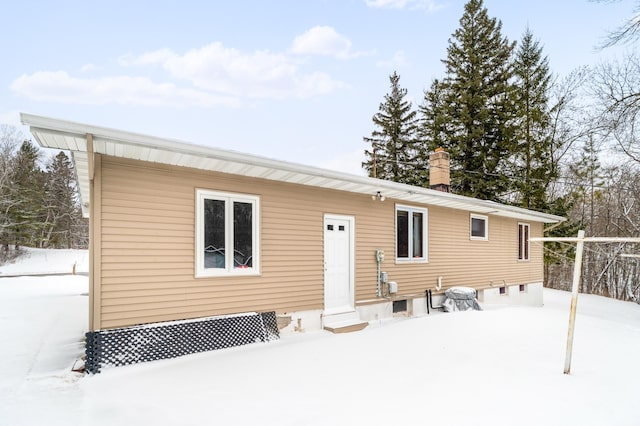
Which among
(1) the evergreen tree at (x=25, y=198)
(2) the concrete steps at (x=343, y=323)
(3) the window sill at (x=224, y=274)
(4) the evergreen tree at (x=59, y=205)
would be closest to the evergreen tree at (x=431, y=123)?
(2) the concrete steps at (x=343, y=323)

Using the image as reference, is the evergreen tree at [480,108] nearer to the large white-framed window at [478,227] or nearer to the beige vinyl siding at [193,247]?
the large white-framed window at [478,227]

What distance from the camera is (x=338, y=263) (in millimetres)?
6723

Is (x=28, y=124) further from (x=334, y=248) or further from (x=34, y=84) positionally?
(x=34, y=84)

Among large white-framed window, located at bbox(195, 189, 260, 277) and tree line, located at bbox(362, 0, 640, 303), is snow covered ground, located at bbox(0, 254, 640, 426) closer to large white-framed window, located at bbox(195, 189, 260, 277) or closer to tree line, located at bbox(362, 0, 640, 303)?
large white-framed window, located at bbox(195, 189, 260, 277)

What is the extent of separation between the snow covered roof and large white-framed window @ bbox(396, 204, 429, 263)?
801 mm

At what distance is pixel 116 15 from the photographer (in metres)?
10.3

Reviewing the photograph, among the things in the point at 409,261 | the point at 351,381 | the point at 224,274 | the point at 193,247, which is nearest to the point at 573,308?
the point at 351,381

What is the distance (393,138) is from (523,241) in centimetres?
1144

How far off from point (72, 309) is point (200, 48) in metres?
12.3

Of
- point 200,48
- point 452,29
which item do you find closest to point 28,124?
point 200,48

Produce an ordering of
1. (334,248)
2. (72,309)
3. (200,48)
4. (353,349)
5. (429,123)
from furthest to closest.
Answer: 1. (429,123)
2. (200,48)
3. (72,309)
4. (334,248)
5. (353,349)

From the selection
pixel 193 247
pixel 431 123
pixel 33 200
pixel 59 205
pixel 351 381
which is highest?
pixel 431 123

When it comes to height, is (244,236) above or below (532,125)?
below

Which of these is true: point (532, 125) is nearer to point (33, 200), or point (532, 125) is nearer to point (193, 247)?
point (193, 247)
